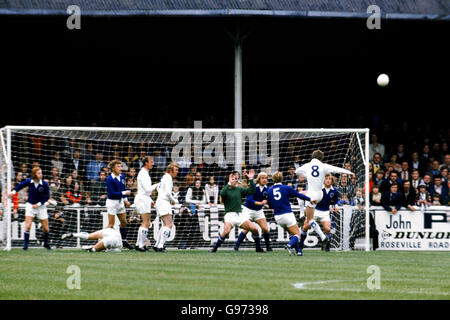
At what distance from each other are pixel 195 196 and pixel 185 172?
2.34 feet

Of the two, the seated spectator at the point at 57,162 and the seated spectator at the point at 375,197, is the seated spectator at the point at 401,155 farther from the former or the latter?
the seated spectator at the point at 57,162

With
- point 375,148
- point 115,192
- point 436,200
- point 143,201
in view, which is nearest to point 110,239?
Answer: point 115,192

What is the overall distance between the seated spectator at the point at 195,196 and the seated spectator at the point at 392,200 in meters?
4.59

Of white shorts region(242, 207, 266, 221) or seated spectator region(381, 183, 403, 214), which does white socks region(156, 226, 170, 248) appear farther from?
seated spectator region(381, 183, 403, 214)

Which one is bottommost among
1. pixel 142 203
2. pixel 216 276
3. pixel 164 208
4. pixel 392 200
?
pixel 216 276

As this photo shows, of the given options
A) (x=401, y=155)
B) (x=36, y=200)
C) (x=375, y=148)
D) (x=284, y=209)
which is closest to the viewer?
(x=284, y=209)

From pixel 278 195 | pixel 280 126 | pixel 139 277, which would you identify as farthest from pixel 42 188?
pixel 280 126

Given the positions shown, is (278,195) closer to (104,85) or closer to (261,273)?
(261,273)

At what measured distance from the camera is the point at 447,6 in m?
23.8

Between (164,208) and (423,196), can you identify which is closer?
(164,208)

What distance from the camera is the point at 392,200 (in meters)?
21.5

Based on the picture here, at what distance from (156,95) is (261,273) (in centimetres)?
1696

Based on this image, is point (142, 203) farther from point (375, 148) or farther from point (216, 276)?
point (375, 148)

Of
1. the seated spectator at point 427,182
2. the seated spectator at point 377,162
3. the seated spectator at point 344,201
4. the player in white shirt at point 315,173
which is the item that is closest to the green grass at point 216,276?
the player in white shirt at point 315,173
